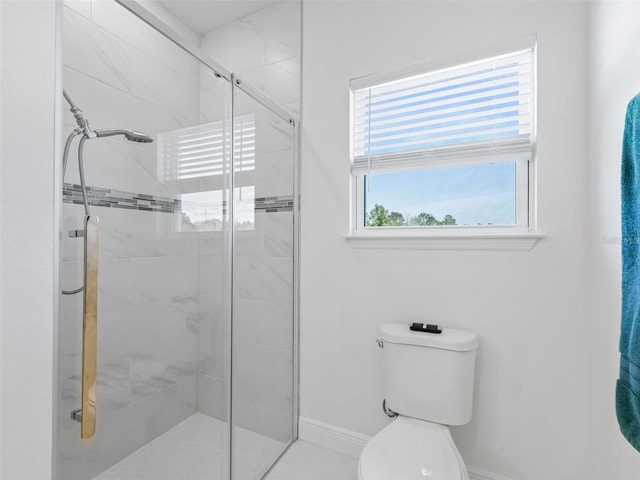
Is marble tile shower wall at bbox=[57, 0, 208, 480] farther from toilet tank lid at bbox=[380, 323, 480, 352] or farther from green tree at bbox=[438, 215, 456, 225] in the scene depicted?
green tree at bbox=[438, 215, 456, 225]

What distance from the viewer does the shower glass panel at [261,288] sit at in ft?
4.78

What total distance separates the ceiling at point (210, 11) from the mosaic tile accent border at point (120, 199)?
1.39m

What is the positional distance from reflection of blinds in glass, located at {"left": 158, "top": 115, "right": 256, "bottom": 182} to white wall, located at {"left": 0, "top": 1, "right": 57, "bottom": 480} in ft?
1.82

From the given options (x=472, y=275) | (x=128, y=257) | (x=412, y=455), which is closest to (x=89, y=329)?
(x=128, y=257)

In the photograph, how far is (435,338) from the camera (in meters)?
1.41

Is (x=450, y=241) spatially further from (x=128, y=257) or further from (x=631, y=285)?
(x=128, y=257)

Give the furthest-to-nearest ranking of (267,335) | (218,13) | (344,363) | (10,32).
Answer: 1. (218,13)
2. (344,363)
3. (267,335)
4. (10,32)

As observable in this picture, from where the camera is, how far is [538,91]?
1.41m

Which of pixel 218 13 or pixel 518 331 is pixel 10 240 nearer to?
pixel 518 331

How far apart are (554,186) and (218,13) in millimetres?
2035

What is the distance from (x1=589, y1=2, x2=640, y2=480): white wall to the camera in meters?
1.04

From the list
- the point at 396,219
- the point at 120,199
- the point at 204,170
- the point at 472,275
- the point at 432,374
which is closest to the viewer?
the point at 120,199

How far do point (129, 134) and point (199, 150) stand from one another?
0.25 m

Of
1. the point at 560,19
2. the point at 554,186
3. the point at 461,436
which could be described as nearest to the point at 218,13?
the point at 560,19
